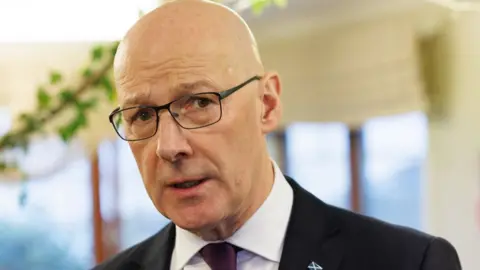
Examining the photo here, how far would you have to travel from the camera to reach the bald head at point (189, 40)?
1094mm

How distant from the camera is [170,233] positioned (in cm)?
134

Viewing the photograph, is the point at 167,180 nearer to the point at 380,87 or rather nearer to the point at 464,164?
the point at 464,164

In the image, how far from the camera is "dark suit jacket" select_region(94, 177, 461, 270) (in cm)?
112

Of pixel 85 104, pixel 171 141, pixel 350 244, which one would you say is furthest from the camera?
pixel 85 104

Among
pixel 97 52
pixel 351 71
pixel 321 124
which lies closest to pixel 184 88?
pixel 97 52

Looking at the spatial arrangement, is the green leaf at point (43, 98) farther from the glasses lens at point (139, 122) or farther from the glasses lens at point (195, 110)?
the glasses lens at point (195, 110)

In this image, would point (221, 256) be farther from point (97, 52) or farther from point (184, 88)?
point (97, 52)

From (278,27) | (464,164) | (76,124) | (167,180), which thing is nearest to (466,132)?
(464,164)

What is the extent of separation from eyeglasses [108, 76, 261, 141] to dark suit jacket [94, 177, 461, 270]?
0.83 feet

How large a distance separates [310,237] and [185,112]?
1.00 ft

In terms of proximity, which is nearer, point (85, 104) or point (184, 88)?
point (184, 88)

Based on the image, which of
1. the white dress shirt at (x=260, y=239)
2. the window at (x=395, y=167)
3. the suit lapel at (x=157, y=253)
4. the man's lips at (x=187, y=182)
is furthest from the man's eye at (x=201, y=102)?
the window at (x=395, y=167)

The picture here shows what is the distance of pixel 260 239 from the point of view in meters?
1.19

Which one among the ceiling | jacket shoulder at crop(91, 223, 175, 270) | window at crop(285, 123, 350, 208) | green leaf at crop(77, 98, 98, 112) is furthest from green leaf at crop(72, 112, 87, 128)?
window at crop(285, 123, 350, 208)
